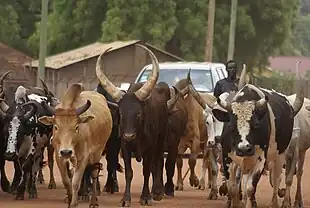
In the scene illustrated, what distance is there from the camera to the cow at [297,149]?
1530 cm

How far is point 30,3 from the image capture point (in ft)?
182

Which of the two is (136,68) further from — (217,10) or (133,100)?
(133,100)

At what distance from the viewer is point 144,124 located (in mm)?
15242

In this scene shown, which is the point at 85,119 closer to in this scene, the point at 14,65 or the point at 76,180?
the point at 76,180

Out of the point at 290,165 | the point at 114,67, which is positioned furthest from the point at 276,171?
the point at 114,67

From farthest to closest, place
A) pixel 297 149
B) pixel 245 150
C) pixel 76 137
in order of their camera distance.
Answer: pixel 297 149 → pixel 76 137 → pixel 245 150

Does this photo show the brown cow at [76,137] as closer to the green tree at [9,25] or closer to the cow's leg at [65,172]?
the cow's leg at [65,172]

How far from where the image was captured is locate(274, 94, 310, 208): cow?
15.3m

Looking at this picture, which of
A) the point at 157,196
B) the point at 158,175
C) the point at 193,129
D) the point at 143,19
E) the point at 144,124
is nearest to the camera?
the point at 144,124

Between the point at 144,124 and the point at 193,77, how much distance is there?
8914 millimetres

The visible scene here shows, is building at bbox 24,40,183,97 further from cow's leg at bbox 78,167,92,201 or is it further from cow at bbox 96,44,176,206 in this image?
cow's leg at bbox 78,167,92,201

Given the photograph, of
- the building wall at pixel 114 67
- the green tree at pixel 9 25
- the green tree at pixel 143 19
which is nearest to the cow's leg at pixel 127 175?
the building wall at pixel 114 67

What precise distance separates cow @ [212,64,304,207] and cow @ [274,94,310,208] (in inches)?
31.2

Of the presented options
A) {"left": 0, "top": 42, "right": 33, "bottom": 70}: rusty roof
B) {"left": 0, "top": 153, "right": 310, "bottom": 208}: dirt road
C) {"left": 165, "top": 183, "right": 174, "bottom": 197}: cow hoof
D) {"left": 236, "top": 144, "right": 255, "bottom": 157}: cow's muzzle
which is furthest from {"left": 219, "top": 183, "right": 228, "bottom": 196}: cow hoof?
{"left": 0, "top": 42, "right": 33, "bottom": 70}: rusty roof
